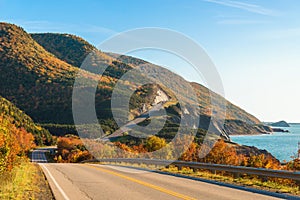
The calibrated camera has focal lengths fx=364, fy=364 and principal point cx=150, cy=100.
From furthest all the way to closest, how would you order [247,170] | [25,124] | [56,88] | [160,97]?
[56,88]
[160,97]
[25,124]
[247,170]

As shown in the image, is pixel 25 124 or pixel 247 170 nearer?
pixel 247 170

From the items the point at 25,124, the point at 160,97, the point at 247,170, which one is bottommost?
the point at 247,170

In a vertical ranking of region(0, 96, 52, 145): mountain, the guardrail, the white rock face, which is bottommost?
the guardrail

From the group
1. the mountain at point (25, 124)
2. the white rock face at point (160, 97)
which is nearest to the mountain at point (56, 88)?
the white rock face at point (160, 97)

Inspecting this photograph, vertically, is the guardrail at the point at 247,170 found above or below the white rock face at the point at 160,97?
below

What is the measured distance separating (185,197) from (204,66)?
13.3 meters

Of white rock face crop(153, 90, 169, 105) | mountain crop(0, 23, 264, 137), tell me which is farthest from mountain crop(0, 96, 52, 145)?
white rock face crop(153, 90, 169, 105)

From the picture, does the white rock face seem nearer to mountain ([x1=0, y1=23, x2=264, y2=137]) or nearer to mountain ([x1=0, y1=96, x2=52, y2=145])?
mountain ([x1=0, y1=23, x2=264, y2=137])

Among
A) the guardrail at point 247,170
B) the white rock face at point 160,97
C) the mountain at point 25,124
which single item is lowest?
the guardrail at point 247,170

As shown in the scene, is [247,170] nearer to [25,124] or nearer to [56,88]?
[25,124]

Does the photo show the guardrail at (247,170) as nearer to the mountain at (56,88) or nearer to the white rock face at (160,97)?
the mountain at (56,88)

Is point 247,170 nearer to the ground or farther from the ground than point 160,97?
nearer to the ground

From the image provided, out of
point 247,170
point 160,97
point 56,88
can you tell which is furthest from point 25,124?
point 247,170

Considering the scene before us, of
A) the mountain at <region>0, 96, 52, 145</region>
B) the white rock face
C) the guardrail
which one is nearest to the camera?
the guardrail
